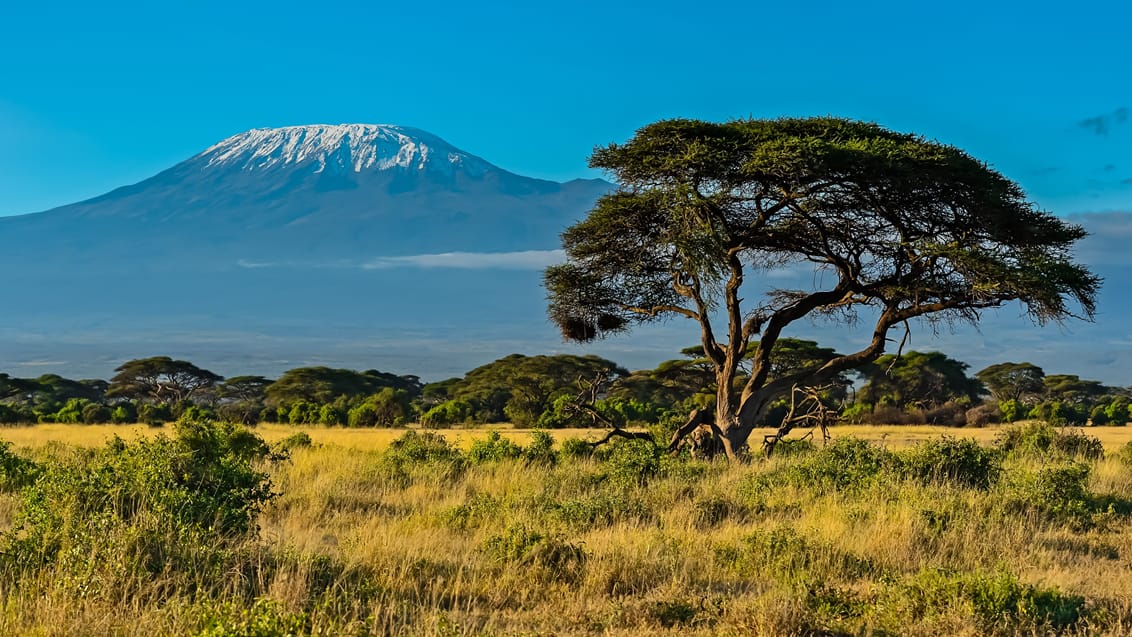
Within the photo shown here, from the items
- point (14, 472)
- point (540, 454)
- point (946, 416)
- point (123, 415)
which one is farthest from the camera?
point (946, 416)

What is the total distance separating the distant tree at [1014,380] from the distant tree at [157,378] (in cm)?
4545

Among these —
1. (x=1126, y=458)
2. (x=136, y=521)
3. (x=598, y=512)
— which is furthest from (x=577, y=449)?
(x=136, y=521)

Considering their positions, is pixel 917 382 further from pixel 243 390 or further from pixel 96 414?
pixel 96 414

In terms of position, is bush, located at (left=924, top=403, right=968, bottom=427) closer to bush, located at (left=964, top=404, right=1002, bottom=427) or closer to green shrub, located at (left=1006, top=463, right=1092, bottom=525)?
bush, located at (left=964, top=404, right=1002, bottom=427)

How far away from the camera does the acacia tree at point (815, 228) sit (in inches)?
582

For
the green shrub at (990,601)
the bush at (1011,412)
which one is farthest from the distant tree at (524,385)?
the green shrub at (990,601)

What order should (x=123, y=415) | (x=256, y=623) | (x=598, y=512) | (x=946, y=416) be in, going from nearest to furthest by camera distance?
(x=256, y=623) < (x=598, y=512) < (x=123, y=415) < (x=946, y=416)

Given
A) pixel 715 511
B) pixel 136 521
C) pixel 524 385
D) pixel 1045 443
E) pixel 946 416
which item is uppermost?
pixel 524 385

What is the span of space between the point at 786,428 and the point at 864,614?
11177 mm

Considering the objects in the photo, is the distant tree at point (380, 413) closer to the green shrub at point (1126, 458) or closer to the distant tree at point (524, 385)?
the distant tree at point (524, 385)

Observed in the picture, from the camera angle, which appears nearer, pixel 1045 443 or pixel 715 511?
pixel 715 511

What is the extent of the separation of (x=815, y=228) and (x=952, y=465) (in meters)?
6.23

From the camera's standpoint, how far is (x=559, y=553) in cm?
702

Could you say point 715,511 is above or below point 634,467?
below
